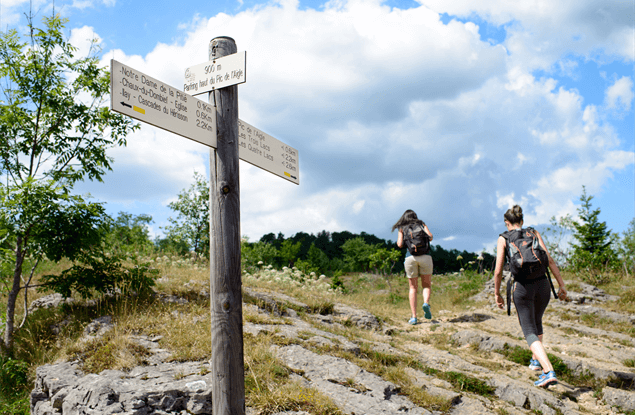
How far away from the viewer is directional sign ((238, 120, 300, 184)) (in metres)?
3.72

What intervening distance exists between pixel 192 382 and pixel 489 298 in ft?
34.4

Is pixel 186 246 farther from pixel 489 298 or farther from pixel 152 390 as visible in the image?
pixel 152 390

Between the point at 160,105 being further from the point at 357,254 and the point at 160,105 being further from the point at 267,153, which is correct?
the point at 357,254

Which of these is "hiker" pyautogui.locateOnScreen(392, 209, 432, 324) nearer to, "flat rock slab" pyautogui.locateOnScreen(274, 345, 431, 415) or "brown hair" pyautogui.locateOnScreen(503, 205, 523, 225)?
"brown hair" pyautogui.locateOnScreen(503, 205, 523, 225)

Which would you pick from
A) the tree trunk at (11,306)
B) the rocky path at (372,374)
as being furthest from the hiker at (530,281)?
the tree trunk at (11,306)

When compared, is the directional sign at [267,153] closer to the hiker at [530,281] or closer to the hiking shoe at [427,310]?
the hiker at [530,281]

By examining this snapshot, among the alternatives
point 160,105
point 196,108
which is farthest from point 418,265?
point 160,105

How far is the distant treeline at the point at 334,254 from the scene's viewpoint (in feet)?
69.1

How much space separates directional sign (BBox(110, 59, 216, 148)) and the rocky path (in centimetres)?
240

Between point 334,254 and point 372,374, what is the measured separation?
39187 millimetres

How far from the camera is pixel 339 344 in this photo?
5746 millimetres

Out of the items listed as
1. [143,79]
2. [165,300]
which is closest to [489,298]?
[165,300]

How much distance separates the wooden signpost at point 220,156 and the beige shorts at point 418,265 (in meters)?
5.90

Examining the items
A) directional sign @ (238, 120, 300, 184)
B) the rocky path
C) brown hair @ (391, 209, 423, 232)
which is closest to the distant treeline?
brown hair @ (391, 209, 423, 232)
